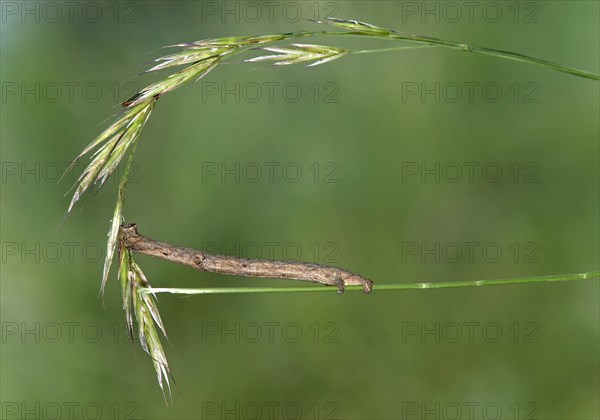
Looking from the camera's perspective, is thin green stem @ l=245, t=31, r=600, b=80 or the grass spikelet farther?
the grass spikelet

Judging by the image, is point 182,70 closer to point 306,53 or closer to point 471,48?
point 306,53

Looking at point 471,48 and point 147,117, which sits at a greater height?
point 471,48

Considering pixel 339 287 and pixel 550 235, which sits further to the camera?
pixel 550 235

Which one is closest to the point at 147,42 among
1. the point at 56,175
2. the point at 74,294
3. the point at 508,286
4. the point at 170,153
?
the point at 170,153

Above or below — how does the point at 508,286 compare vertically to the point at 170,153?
below

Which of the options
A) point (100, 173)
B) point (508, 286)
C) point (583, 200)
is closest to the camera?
point (100, 173)

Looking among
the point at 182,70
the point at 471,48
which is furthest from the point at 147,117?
the point at 471,48

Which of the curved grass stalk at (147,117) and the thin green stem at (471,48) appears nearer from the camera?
the thin green stem at (471,48)

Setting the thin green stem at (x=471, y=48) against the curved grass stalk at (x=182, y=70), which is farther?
the curved grass stalk at (x=182, y=70)

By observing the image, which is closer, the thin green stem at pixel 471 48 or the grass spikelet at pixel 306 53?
the thin green stem at pixel 471 48

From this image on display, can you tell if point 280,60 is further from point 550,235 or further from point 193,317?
point 550,235

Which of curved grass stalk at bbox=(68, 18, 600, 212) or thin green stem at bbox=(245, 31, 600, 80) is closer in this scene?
thin green stem at bbox=(245, 31, 600, 80)
